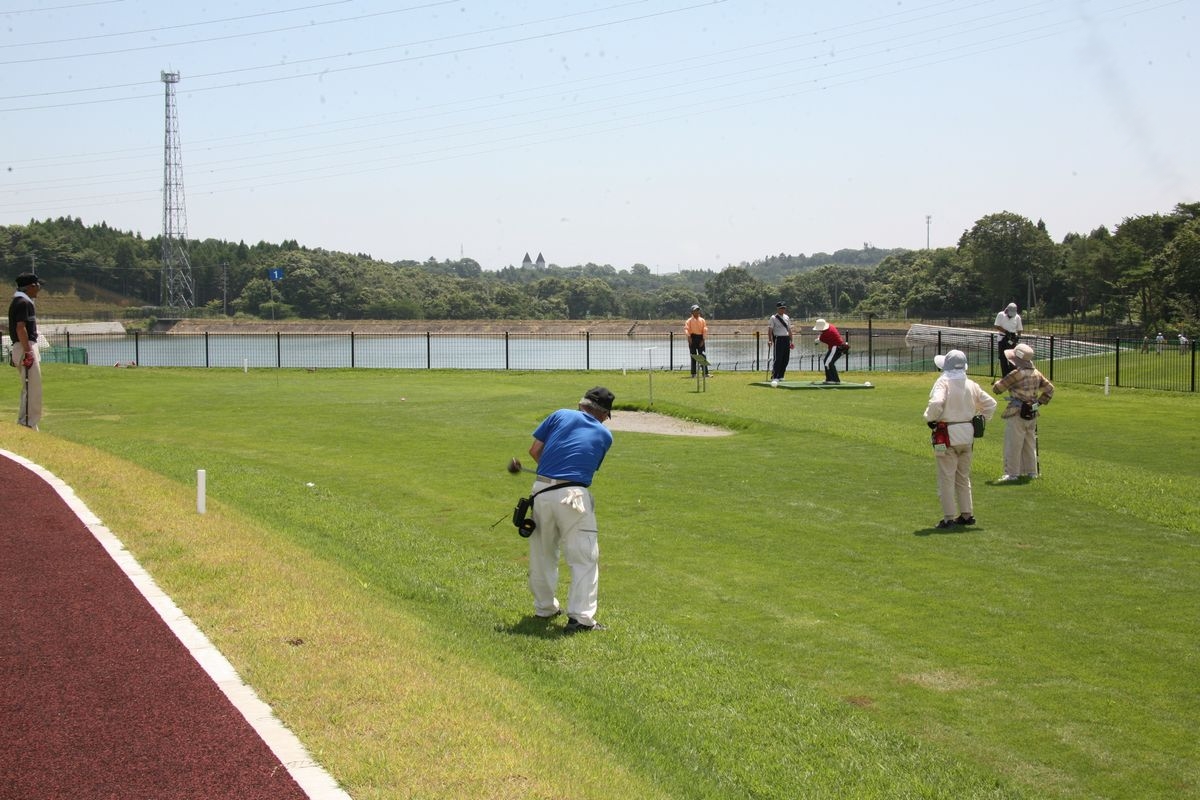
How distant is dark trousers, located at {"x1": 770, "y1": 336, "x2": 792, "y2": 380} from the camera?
32969 millimetres

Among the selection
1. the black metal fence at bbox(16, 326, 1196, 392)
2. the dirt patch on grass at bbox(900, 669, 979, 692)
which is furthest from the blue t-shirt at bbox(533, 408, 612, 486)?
the black metal fence at bbox(16, 326, 1196, 392)

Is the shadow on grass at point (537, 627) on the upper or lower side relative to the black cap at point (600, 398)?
lower

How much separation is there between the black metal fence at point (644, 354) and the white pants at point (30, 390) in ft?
36.9

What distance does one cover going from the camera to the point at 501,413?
86.4 feet

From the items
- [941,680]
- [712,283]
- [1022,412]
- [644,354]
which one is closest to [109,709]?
[941,680]

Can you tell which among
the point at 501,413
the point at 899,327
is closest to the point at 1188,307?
the point at 899,327

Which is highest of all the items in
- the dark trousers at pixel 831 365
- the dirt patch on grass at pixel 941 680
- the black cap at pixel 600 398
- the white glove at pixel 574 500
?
the black cap at pixel 600 398

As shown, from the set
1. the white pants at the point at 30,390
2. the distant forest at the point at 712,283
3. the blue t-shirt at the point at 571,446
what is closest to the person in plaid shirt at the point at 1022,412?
the blue t-shirt at the point at 571,446

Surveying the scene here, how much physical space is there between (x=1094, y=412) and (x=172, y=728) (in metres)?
25.4

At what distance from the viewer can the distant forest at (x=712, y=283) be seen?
294 ft

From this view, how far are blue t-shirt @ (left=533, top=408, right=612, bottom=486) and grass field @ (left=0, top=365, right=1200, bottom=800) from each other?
1343 mm

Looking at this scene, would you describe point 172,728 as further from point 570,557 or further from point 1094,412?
point 1094,412

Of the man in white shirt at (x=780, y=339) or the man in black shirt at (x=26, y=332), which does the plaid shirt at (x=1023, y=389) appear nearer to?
the man in black shirt at (x=26, y=332)

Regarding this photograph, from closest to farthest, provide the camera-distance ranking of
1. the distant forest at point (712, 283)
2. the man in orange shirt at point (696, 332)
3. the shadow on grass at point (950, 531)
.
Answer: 1. the shadow on grass at point (950, 531)
2. the man in orange shirt at point (696, 332)
3. the distant forest at point (712, 283)
